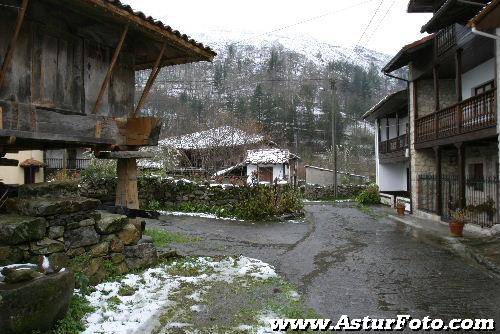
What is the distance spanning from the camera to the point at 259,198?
14383 mm

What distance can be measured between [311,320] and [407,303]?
1575 mm

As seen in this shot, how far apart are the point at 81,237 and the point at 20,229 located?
2.91ft

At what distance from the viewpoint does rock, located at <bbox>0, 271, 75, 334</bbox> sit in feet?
11.4

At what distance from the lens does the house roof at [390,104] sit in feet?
61.2

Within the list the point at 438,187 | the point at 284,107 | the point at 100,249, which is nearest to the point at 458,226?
the point at 438,187

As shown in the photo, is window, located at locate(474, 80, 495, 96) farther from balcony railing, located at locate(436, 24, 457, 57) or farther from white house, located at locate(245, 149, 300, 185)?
white house, located at locate(245, 149, 300, 185)

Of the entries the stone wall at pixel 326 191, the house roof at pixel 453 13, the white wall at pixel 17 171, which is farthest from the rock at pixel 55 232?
the stone wall at pixel 326 191

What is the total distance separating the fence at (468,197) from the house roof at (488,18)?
4.07 metres

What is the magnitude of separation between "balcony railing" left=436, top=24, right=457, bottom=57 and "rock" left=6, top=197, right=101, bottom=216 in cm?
1249

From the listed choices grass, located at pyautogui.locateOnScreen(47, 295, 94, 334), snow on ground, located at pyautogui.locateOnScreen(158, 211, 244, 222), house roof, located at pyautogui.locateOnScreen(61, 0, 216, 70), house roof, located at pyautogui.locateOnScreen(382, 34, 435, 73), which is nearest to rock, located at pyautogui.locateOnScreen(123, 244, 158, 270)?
grass, located at pyautogui.locateOnScreen(47, 295, 94, 334)

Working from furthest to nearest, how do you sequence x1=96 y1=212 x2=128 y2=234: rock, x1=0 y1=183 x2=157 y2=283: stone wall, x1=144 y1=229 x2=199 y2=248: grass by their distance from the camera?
x1=144 y1=229 x2=199 y2=248: grass
x1=96 y1=212 x2=128 y2=234: rock
x1=0 y1=183 x2=157 y2=283: stone wall

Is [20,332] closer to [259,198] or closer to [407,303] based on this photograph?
[407,303]

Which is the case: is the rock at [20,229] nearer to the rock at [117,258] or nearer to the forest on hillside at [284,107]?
the rock at [117,258]

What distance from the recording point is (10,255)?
4.46 m
